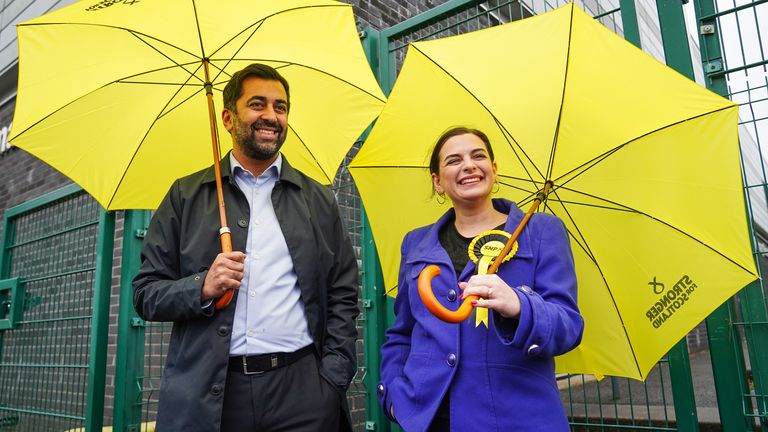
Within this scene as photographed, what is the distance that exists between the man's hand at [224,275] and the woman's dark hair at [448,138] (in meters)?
0.77

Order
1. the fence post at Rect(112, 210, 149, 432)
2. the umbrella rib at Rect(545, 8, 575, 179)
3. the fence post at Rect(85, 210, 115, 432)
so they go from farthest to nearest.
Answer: the fence post at Rect(85, 210, 115, 432) < the fence post at Rect(112, 210, 149, 432) < the umbrella rib at Rect(545, 8, 575, 179)

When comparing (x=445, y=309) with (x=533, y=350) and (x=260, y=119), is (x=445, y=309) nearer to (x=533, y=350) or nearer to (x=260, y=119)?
(x=533, y=350)

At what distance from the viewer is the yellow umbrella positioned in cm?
188

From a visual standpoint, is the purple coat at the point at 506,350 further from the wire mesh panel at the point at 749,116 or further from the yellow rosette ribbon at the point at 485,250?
the wire mesh panel at the point at 749,116

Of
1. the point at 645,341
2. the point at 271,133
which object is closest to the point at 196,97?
the point at 271,133

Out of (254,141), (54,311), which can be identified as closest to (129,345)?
(54,311)

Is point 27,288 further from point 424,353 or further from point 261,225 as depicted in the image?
point 424,353

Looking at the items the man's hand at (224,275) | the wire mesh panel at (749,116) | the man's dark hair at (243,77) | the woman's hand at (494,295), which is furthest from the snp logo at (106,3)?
the wire mesh panel at (749,116)

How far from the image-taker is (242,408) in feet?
6.59

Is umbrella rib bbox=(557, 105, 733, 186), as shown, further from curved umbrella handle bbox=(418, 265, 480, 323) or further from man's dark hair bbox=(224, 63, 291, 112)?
man's dark hair bbox=(224, 63, 291, 112)

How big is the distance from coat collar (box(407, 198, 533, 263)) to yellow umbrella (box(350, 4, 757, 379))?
14cm

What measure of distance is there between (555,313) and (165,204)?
149 cm

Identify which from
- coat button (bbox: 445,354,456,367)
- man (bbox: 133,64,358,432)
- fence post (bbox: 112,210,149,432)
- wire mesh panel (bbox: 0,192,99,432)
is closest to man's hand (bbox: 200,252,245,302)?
man (bbox: 133,64,358,432)

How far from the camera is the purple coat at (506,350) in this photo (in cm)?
168
